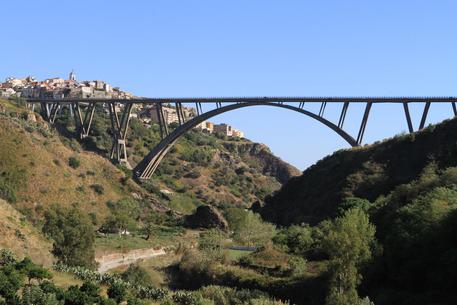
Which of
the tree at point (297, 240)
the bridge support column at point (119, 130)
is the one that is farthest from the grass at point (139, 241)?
the bridge support column at point (119, 130)

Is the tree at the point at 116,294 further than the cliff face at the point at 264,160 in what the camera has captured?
No

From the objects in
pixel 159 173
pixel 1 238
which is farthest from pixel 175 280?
pixel 159 173

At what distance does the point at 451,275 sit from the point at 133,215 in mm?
43199

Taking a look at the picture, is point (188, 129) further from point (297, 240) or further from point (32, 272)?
point (32, 272)

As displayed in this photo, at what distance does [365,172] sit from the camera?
6103 cm

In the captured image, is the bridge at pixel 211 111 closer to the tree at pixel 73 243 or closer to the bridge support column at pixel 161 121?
the bridge support column at pixel 161 121

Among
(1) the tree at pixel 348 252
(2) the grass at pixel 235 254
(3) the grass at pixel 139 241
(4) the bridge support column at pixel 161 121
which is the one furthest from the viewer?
(4) the bridge support column at pixel 161 121

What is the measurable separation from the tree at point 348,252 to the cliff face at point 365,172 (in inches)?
821

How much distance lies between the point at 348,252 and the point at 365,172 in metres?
28.9

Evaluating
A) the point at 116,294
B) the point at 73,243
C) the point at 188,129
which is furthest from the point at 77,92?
the point at 116,294

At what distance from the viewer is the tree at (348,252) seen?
32.3 m

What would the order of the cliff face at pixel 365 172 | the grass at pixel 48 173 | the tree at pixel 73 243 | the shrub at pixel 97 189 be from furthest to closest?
1. the shrub at pixel 97 189
2. the grass at pixel 48 173
3. the cliff face at pixel 365 172
4. the tree at pixel 73 243

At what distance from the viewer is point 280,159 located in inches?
5591

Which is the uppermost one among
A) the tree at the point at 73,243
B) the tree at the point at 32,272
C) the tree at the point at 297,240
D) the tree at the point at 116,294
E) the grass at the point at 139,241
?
the tree at the point at 32,272
